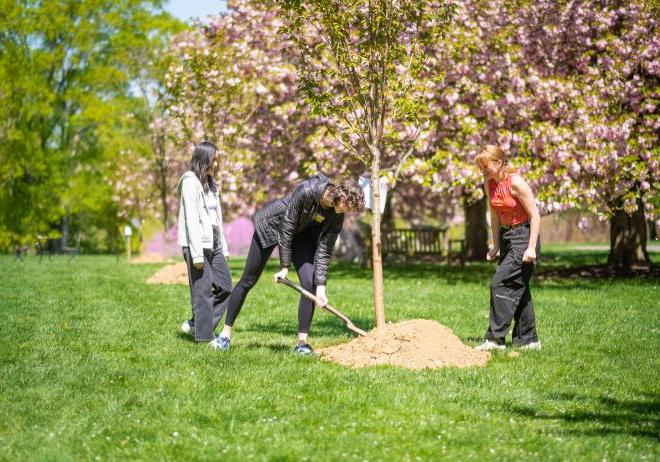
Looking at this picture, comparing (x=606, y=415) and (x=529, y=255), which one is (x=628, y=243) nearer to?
(x=529, y=255)

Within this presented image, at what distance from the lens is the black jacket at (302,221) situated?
→ 6633 mm

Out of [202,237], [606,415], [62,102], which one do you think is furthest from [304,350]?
[62,102]

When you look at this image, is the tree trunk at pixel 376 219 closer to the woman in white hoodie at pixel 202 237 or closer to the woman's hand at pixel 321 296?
the woman's hand at pixel 321 296

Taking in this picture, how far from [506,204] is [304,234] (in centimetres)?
183

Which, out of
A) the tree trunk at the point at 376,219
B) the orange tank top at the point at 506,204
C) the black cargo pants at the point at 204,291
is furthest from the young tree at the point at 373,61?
the black cargo pants at the point at 204,291

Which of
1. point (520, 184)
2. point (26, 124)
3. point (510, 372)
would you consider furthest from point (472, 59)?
point (26, 124)

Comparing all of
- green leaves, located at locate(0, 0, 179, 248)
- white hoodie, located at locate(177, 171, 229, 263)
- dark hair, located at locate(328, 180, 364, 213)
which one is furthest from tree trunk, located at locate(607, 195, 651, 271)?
green leaves, located at locate(0, 0, 179, 248)

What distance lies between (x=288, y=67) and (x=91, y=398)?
1261 centimetres

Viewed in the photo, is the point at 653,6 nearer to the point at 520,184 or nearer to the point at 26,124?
the point at 520,184

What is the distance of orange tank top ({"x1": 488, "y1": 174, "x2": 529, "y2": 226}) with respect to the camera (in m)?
7.09

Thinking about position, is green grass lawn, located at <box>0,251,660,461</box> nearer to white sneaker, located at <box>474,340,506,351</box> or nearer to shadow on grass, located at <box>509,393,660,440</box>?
shadow on grass, located at <box>509,393,660,440</box>

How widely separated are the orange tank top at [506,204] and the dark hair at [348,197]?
1451 mm

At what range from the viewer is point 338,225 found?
A: 22.4 feet

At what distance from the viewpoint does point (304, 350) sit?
6.96m
